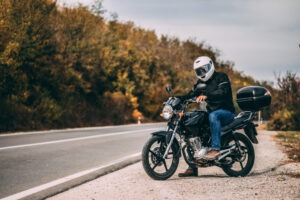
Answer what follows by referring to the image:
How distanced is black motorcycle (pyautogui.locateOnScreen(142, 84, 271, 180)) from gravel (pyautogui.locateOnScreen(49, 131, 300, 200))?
0.71ft

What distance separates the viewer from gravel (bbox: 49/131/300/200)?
5.86 metres

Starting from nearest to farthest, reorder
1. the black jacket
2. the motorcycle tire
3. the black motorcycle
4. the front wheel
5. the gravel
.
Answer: the gravel → the front wheel → the black motorcycle → the black jacket → the motorcycle tire

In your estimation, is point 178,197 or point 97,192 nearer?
point 178,197

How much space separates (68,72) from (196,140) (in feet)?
65.4

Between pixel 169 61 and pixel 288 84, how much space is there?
28.8 meters

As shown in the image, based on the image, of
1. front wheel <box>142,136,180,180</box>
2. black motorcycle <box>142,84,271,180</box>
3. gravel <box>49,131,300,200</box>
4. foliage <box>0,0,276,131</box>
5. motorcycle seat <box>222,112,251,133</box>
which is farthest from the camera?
foliage <box>0,0,276,131</box>

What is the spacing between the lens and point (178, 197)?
5.80 meters

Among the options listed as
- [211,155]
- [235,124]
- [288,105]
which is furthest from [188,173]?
[288,105]

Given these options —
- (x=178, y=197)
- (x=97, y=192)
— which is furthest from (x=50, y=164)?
(x=178, y=197)

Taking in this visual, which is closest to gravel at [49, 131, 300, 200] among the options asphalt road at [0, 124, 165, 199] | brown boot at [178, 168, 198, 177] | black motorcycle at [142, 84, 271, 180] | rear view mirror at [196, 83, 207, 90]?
brown boot at [178, 168, 198, 177]

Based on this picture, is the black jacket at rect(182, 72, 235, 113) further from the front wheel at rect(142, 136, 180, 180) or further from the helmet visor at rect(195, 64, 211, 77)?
the front wheel at rect(142, 136, 180, 180)

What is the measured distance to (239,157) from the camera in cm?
767

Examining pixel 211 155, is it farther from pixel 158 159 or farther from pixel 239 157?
pixel 158 159

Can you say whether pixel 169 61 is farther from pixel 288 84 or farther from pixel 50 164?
pixel 50 164
